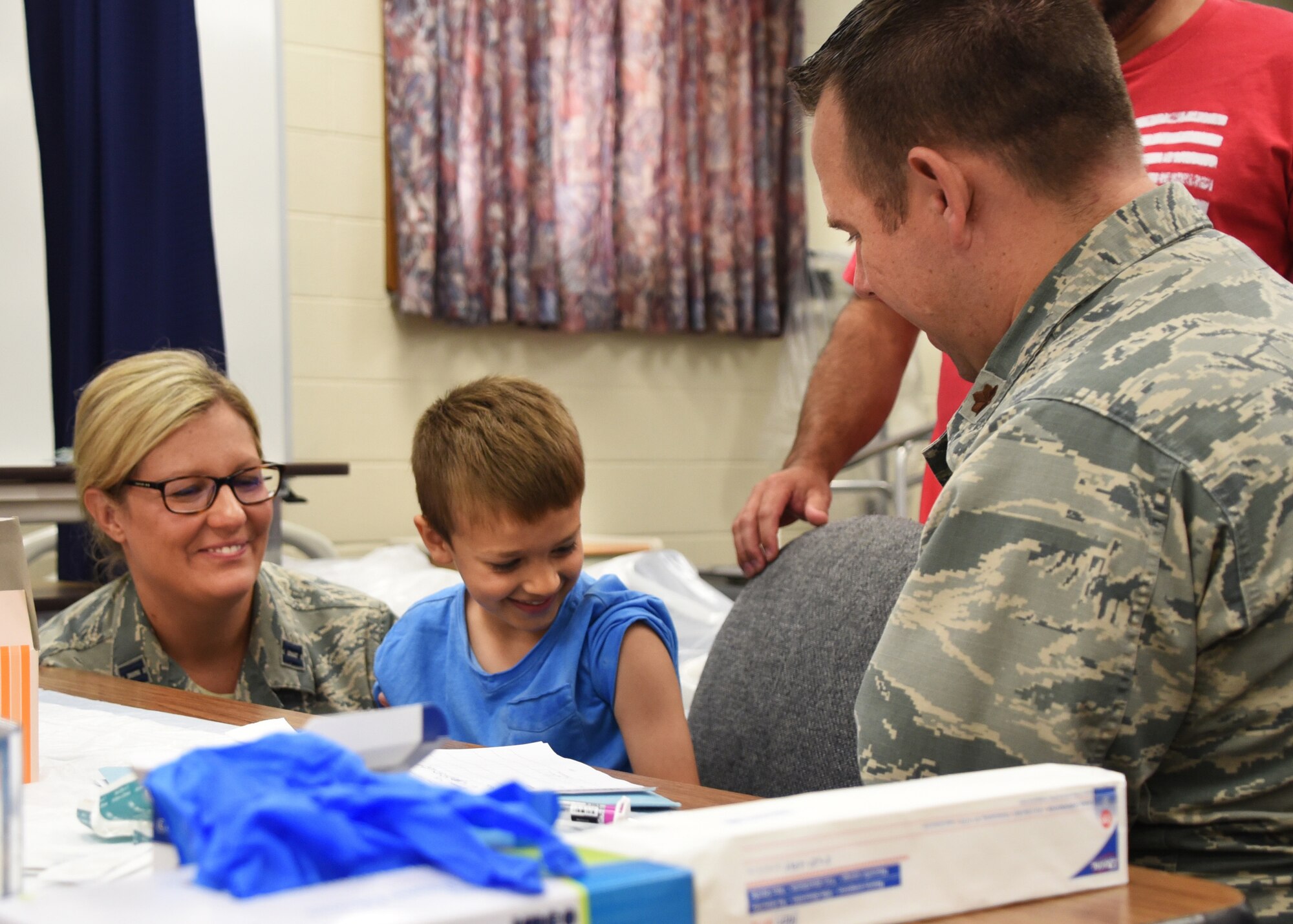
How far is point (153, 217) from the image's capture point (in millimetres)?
3066

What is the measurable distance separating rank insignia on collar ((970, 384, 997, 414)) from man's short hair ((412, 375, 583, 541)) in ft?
1.83

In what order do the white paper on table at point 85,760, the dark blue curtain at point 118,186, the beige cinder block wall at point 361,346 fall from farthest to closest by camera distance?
the beige cinder block wall at point 361,346 → the dark blue curtain at point 118,186 → the white paper on table at point 85,760

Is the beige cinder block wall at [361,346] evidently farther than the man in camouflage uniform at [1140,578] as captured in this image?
Yes

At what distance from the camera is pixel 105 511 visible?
1.81m

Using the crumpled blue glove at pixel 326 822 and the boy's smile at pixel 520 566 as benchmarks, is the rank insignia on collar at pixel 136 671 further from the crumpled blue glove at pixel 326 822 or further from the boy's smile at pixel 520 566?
the crumpled blue glove at pixel 326 822

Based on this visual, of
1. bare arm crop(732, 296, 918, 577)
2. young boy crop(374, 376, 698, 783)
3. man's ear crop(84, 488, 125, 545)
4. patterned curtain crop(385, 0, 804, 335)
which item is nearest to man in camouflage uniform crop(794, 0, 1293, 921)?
young boy crop(374, 376, 698, 783)

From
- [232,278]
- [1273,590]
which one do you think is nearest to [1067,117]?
[1273,590]

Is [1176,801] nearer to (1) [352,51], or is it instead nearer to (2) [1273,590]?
(2) [1273,590]

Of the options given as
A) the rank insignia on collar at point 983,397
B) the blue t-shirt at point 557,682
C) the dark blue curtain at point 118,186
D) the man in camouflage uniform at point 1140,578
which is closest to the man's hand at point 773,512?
the blue t-shirt at point 557,682

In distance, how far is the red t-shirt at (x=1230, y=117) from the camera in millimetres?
1547

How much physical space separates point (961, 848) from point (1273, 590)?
32 cm

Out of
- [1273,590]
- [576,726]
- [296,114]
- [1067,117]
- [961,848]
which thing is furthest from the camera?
[296,114]

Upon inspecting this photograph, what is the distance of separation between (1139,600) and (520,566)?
2.68 ft

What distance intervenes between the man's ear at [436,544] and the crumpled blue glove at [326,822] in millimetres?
1003
